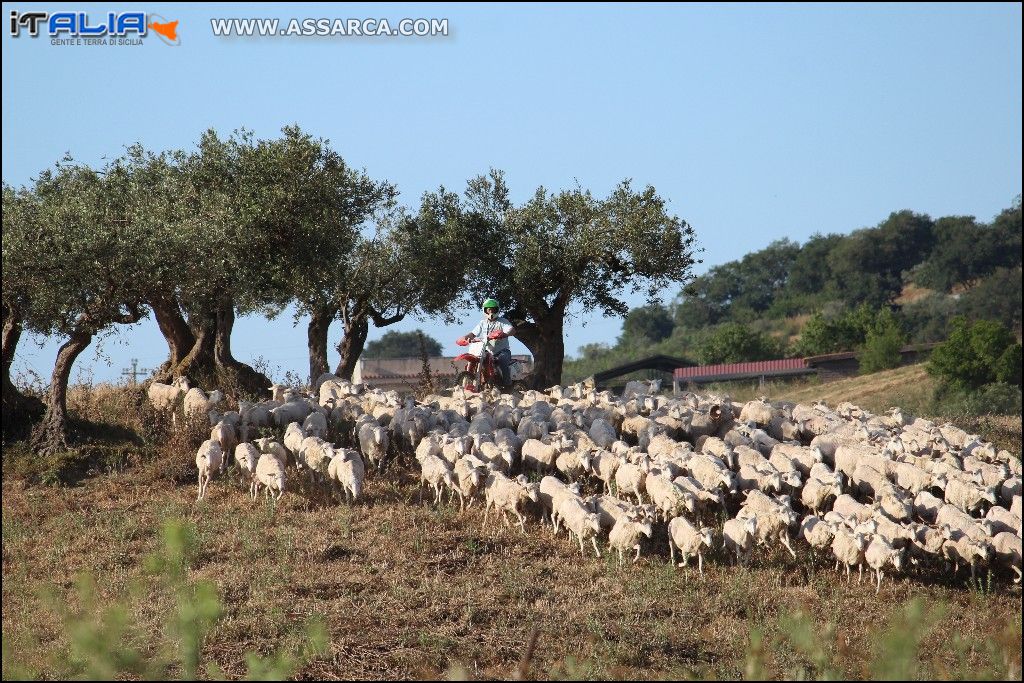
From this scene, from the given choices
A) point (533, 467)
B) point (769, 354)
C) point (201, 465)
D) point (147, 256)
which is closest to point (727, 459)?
point (533, 467)

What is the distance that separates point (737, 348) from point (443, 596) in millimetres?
53412

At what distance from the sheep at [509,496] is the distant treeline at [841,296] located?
44.4 meters

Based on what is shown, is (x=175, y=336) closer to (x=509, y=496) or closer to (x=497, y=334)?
(x=497, y=334)

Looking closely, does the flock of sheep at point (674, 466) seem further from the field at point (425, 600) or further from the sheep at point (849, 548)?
the field at point (425, 600)

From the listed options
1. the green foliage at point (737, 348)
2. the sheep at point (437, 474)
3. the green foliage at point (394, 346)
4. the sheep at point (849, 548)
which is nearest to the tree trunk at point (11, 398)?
the sheep at point (437, 474)

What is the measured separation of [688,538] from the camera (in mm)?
13633

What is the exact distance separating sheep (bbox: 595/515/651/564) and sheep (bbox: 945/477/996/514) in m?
4.46

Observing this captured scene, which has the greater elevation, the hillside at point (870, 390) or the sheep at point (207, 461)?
the hillside at point (870, 390)

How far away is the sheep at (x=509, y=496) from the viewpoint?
49.9ft

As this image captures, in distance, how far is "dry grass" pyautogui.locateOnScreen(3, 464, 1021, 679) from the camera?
10945 mm

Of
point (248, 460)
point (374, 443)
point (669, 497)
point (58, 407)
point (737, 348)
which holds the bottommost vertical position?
point (669, 497)

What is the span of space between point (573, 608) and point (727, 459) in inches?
209

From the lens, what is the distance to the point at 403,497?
1656 centimetres

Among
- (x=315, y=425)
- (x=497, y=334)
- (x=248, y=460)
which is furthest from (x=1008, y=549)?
(x=497, y=334)
